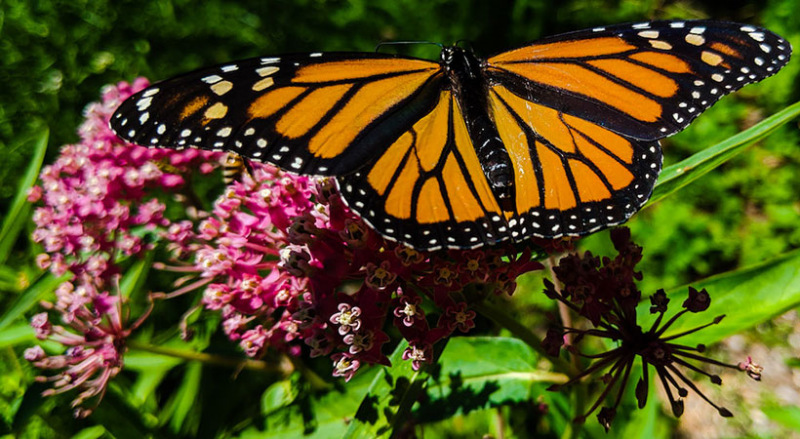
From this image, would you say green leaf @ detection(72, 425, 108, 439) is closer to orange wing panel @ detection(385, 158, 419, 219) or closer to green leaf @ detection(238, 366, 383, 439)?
green leaf @ detection(238, 366, 383, 439)

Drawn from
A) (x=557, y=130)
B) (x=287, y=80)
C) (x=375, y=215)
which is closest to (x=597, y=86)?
(x=557, y=130)

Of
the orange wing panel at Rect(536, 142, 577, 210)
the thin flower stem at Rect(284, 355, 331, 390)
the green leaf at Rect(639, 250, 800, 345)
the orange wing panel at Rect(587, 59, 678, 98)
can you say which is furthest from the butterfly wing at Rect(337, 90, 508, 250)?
the thin flower stem at Rect(284, 355, 331, 390)

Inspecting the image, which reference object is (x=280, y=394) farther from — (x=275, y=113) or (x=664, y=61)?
(x=664, y=61)

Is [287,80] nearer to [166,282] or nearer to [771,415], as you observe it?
[771,415]

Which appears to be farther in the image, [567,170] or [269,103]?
[567,170]

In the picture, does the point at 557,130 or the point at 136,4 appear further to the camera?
the point at 136,4

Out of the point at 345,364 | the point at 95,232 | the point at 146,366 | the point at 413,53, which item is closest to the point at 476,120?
the point at 345,364
